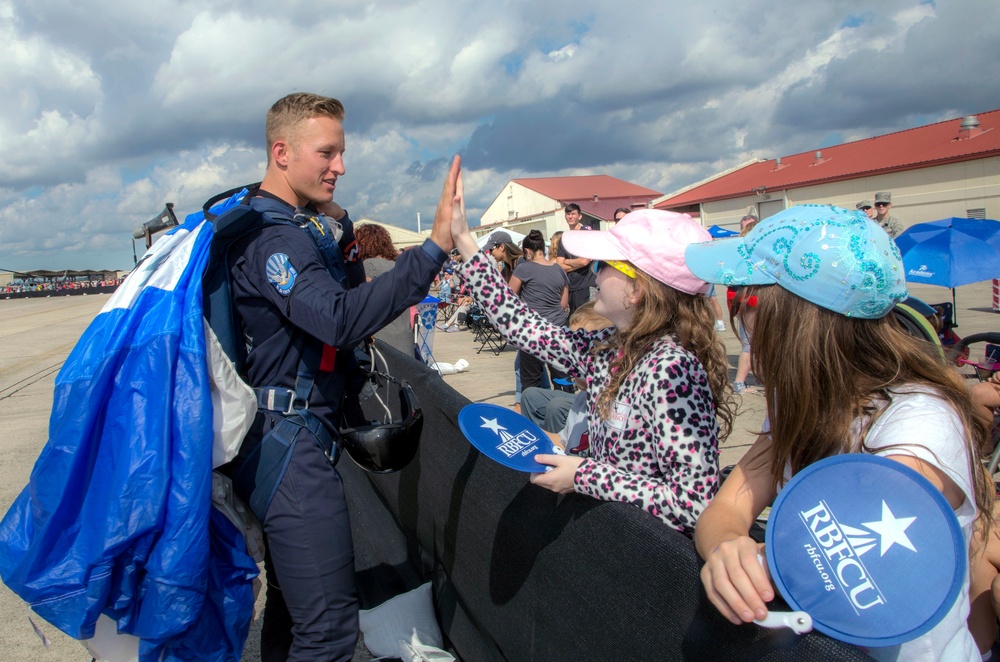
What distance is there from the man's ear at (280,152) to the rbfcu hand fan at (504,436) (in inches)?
44.8

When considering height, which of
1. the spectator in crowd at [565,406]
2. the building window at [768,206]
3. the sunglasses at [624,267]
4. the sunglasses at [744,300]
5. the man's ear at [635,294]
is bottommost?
the spectator in crowd at [565,406]

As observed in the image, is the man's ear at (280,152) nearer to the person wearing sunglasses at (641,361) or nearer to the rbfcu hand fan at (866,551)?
the person wearing sunglasses at (641,361)

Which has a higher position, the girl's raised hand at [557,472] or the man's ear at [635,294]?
the man's ear at [635,294]

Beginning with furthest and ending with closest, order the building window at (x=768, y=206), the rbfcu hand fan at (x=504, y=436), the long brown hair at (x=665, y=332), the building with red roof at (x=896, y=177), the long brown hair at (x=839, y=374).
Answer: the building window at (x=768, y=206), the building with red roof at (x=896, y=177), the long brown hair at (x=665, y=332), the rbfcu hand fan at (x=504, y=436), the long brown hair at (x=839, y=374)

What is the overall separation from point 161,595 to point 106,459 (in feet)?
1.37

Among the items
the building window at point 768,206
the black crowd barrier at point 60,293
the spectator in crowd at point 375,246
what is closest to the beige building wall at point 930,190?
the building window at point 768,206

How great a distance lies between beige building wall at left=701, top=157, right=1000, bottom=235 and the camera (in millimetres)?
27469

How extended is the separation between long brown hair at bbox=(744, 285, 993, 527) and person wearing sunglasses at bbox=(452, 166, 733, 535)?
436 mm

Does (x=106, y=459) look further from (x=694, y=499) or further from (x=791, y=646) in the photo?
(x=791, y=646)

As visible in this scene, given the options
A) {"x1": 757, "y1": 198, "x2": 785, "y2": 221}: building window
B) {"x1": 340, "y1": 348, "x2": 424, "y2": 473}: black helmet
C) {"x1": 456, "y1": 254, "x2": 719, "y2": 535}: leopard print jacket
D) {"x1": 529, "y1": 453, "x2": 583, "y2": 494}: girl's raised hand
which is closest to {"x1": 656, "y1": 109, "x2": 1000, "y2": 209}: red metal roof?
{"x1": 757, "y1": 198, "x2": 785, "y2": 221}: building window

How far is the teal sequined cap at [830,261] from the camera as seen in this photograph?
1377 millimetres

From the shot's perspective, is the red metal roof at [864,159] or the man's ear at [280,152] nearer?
the man's ear at [280,152]

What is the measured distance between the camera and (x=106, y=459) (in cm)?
190

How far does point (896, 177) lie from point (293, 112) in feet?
115
